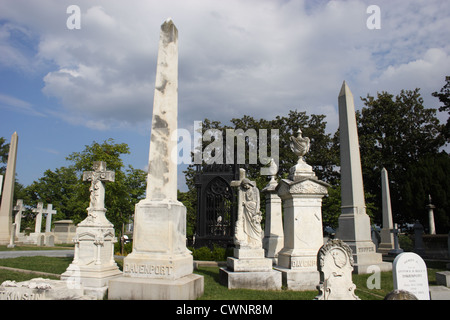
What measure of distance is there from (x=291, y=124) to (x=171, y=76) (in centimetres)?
2747

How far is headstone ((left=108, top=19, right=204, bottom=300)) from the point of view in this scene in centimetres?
551

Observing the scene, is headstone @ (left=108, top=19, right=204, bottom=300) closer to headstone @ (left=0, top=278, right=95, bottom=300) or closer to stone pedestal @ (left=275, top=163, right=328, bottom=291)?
headstone @ (left=0, top=278, right=95, bottom=300)

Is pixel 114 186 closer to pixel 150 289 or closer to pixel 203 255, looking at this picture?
pixel 203 255

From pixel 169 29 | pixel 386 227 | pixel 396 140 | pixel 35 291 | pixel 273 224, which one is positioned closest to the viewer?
pixel 35 291

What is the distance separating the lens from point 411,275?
18.4ft

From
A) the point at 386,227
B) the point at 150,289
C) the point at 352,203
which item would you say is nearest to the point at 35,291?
the point at 150,289

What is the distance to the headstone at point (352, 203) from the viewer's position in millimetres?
11492

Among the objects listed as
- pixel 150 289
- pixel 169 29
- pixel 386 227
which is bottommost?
pixel 150 289

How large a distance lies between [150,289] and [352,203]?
953 cm

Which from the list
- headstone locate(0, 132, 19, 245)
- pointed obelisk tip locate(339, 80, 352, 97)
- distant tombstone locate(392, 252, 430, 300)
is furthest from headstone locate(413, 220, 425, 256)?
headstone locate(0, 132, 19, 245)

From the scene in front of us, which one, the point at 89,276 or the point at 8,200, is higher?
the point at 8,200
